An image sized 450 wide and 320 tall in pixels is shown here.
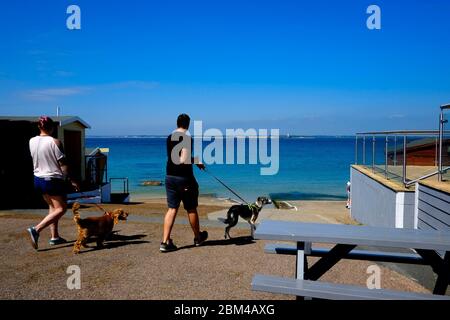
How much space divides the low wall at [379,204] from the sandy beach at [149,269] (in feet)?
7.94

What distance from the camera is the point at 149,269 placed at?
5.32 m

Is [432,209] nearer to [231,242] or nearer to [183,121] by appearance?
[231,242]

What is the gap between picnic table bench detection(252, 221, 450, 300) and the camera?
133 inches

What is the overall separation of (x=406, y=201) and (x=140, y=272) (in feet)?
16.6

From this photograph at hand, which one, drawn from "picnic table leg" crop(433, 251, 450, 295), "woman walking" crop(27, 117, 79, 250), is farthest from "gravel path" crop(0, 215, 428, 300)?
"picnic table leg" crop(433, 251, 450, 295)

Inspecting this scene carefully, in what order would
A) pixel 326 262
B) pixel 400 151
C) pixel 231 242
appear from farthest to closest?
pixel 400 151 → pixel 231 242 → pixel 326 262

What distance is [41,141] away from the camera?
5.83 metres

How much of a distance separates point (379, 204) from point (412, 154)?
154cm

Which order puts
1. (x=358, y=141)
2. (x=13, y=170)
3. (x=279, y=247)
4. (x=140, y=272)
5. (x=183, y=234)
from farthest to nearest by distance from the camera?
(x=13, y=170) < (x=358, y=141) < (x=183, y=234) < (x=140, y=272) < (x=279, y=247)

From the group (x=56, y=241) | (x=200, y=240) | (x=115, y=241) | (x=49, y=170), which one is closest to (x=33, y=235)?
(x=56, y=241)

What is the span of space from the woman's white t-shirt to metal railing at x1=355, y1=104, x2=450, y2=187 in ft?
17.9

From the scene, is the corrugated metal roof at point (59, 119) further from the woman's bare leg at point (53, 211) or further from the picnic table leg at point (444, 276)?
the picnic table leg at point (444, 276)
